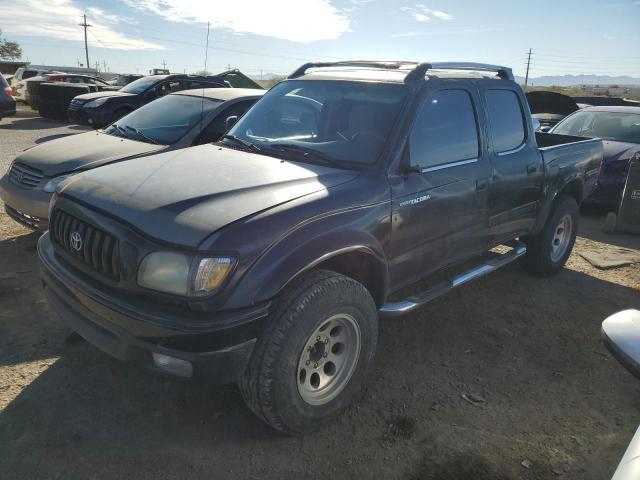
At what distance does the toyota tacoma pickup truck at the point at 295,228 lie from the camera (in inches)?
90.0

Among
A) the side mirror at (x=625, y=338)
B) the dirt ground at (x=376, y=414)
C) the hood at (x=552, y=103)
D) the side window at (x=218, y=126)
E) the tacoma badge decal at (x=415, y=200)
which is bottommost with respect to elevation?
the dirt ground at (x=376, y=414)

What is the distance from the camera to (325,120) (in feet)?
11.4

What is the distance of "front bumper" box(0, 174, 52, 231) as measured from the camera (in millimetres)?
4598

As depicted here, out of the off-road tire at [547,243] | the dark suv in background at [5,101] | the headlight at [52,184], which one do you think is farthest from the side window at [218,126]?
the dark suv in background at [5,101]

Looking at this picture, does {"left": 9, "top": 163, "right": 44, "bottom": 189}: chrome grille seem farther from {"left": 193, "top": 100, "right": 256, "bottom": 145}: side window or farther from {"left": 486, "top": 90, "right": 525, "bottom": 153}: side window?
{"left": 486, "top": 90, "right": 525, "bottom": 153}: side window

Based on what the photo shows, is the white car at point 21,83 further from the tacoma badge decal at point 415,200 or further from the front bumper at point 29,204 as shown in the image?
the tacoma badge decal at point 415,200

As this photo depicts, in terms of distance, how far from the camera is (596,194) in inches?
308

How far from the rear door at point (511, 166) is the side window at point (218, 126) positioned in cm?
312

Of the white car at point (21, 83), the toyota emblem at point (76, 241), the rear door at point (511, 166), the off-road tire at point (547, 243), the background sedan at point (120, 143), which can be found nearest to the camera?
the toyota emblem at point (76, 241)

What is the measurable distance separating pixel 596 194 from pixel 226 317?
24.4 feet

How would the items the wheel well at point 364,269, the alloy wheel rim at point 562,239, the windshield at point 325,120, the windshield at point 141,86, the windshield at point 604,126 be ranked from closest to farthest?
the wheel well at point 364,269 < the windshield at point 325,120 < the alloy wheel rim at point 562,239 < the windshield at point 604,126 < the windshield at point 141,86

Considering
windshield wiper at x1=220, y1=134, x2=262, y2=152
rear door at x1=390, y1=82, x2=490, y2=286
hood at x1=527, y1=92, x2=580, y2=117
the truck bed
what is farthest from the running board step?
hood at x1=527, y1=92, x2=580, y2=117

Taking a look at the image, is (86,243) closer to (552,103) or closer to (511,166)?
(511,166)

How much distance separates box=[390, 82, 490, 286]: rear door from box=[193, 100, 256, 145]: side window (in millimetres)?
3134
